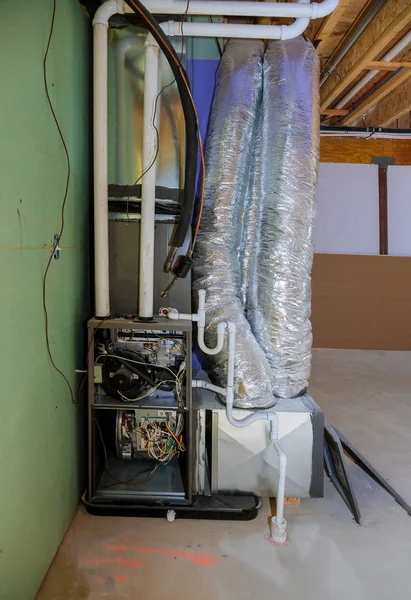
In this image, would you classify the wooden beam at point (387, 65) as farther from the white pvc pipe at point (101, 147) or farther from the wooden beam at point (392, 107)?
the white pvc pipe at point (101, 147)

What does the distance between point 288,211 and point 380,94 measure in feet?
6.49

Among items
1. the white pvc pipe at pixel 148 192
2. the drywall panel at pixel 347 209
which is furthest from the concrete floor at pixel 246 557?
the drywall panel at pixel 347 209

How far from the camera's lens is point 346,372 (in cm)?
421

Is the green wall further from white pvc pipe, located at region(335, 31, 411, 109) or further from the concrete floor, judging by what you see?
white pvc pipe, located at region(335, 31, 411, 109)

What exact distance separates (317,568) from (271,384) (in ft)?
2.53

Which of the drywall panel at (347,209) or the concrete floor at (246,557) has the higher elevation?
the drywall panel at (347,209)

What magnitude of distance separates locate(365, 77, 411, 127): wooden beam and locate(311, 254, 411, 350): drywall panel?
139 centimetres

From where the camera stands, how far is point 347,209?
4.51 metres

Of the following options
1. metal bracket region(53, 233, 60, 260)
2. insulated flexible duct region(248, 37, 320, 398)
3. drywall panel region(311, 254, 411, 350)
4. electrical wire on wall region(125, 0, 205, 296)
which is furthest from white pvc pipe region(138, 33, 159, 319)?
drywall panel region(311, 254, 411, 350)

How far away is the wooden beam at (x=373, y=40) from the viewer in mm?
2186

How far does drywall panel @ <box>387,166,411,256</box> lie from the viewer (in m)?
4.54

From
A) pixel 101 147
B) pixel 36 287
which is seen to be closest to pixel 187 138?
pixel 101 147

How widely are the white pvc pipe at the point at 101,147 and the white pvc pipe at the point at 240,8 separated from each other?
0.21 metres

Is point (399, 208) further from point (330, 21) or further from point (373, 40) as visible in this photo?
point (330, 21)
